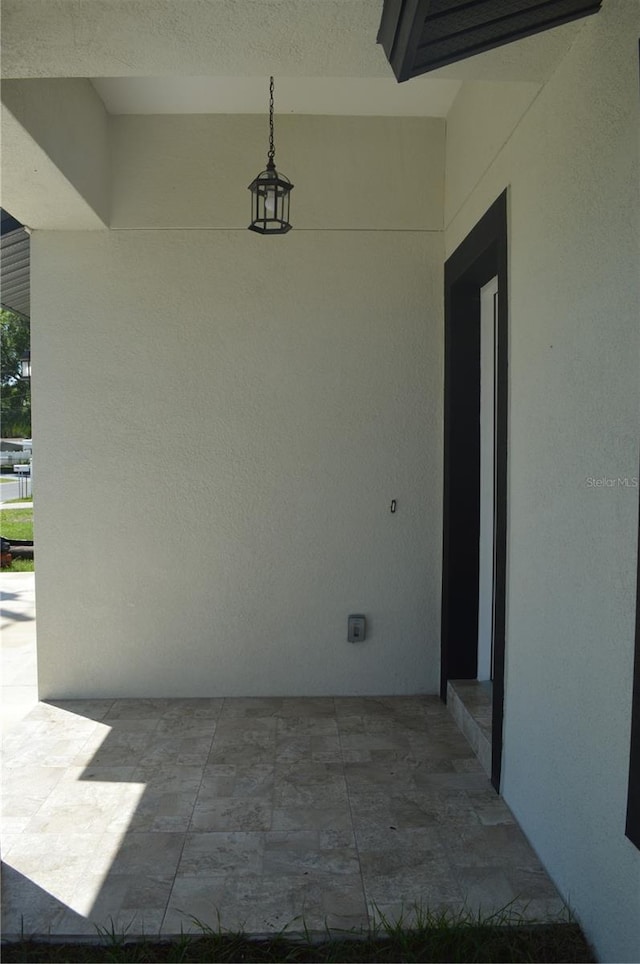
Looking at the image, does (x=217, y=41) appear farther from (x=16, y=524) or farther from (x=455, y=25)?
(x=16, y=524)

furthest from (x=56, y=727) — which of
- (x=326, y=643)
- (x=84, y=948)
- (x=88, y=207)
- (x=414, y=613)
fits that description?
(x=88, y=207)

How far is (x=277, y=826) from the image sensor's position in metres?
2.94

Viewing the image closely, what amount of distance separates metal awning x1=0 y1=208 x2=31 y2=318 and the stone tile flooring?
9.82ft

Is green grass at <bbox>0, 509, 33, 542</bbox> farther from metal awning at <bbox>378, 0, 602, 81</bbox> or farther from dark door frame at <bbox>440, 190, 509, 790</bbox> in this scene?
metal awning at <bbox>378, 0, 602, 81</bbox>

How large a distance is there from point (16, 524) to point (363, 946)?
475 inches

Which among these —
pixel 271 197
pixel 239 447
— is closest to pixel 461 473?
pixel 239 447

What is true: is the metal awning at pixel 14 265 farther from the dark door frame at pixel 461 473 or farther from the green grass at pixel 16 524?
the green grass at pixel 16 524

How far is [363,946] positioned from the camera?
7.29 ft

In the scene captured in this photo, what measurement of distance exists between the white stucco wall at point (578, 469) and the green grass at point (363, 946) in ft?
0.50

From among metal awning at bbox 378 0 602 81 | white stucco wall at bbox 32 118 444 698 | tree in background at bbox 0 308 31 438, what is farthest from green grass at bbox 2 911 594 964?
tree in background at bbox 0 308 31 438

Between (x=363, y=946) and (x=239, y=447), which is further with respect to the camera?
(x=239, y=447)

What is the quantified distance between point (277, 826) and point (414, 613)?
184 cm

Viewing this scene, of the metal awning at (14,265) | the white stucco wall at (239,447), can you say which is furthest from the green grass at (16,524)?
the white stucco wall at (239,447)

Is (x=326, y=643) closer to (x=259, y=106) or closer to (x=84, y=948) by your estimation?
(x=84, y=948)
